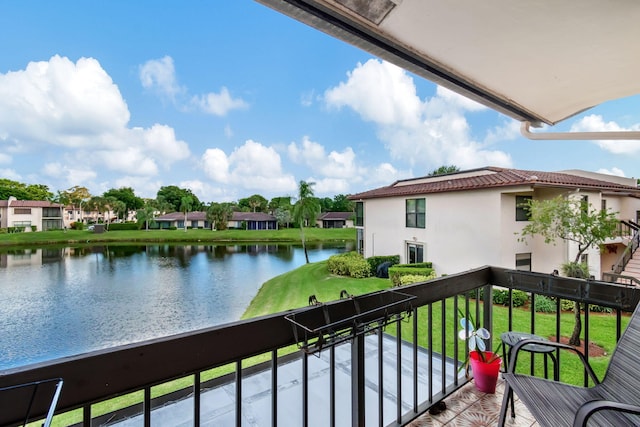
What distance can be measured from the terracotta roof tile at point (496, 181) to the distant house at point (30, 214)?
22.5 meters

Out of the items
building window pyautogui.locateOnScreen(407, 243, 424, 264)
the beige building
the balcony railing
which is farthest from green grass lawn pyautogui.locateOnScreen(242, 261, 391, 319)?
the balcony railing

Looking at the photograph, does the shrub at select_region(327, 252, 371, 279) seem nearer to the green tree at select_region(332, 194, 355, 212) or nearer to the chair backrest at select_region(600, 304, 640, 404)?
the chair backrest at select_region(600, 304, 640, 404)

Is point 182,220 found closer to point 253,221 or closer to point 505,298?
point 253,221

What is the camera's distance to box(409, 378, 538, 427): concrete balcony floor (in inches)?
59.1

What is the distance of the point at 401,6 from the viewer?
1.03m

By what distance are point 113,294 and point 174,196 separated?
112 ft

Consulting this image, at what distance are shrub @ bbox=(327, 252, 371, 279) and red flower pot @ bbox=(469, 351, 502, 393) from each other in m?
9.48

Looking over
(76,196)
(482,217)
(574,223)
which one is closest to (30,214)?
(76,196)

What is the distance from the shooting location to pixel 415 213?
34.5 feet

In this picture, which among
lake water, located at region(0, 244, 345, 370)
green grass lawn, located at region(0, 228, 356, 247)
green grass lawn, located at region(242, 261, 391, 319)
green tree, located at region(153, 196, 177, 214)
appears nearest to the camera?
green grass lawn, located at region(242, 261, 391, 319)

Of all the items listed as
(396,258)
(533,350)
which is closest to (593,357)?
(533,350)

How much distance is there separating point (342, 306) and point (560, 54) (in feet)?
5.24

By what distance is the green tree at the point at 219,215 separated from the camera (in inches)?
1443

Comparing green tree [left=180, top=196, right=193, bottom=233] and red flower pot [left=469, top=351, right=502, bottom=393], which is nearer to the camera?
red flower pot [left=469, top=351, right=502, bottom=393]
